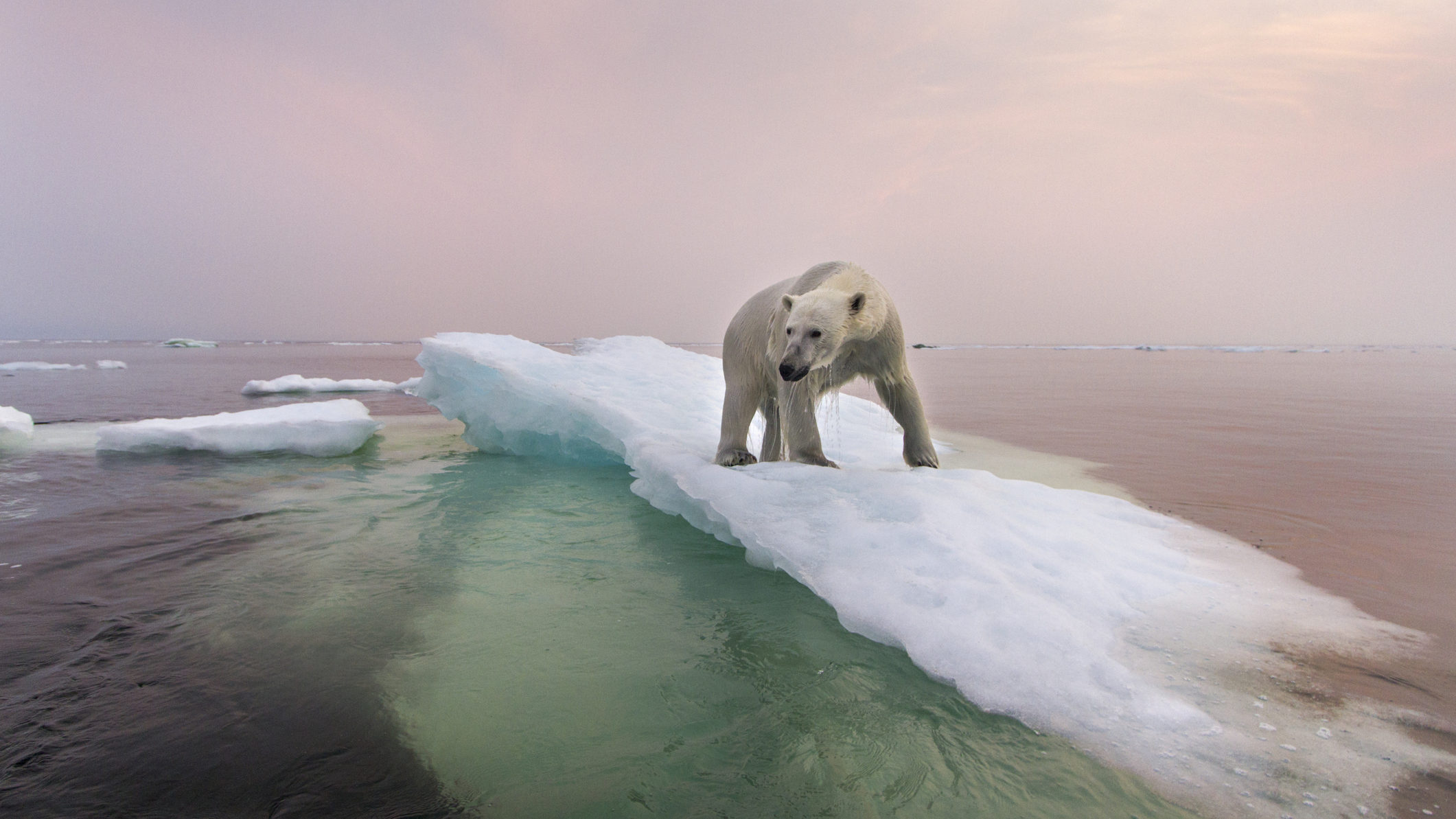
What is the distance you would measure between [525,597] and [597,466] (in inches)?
159

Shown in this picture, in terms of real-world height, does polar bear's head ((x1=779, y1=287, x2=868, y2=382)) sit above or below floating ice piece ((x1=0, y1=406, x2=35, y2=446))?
above

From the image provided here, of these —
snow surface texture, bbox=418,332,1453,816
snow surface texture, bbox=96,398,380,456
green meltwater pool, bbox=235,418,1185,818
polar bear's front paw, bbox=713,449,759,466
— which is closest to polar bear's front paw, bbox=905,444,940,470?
snow surface texture, bbox=418,332,1453,816

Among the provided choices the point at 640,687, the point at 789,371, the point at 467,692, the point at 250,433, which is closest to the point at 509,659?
the point at 467,692

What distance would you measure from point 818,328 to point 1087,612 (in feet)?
5.96

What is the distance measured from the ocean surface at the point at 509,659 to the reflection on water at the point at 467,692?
0.5 inches

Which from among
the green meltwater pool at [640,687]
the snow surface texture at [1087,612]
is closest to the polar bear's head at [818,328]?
the snow surface texture at [1087,612]

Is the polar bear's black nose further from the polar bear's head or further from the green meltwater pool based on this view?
the green meltwater pool

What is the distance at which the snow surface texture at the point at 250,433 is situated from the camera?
23.7 feet

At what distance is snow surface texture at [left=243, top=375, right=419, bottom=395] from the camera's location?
51.3 feet

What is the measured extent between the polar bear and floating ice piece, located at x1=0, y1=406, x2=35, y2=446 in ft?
32.1

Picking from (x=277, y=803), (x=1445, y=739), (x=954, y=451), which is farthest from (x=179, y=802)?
(x=954, y=451)

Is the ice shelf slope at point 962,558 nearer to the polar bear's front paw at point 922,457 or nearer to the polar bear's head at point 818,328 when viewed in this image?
the polar bear's front paw at point 922,457

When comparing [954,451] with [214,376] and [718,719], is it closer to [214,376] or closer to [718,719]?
[718,719]

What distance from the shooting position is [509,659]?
99.1 inches
